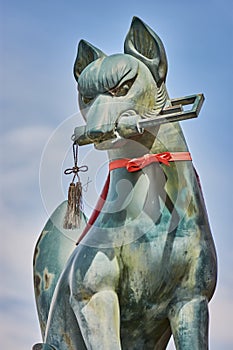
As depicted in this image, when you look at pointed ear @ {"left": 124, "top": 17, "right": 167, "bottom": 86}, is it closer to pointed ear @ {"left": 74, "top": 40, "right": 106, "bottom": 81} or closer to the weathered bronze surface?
the weathered bronze surface

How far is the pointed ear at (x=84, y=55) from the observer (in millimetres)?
5047

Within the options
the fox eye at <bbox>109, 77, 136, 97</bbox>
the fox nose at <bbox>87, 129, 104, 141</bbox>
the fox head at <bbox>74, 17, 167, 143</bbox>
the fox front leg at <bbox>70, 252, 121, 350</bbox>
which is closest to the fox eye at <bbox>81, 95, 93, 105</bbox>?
the fox head at <bbox>74, 17, 167, 143</bbox>

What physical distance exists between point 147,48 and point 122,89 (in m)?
0.33

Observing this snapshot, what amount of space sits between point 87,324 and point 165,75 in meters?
1.32

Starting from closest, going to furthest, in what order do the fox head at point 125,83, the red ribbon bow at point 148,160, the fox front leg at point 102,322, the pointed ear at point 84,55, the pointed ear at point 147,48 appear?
the fox front leg at point 102,322 → the fox head at point 125,83 → the red ribbon bow at point 148,160 → the pointed ear at point 147,48 → the pointed ear at point 84,55

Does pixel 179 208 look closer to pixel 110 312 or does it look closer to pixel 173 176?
pixel 173 176

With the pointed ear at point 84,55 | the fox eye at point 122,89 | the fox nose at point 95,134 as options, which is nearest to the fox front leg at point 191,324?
the fox nose at point 95,134

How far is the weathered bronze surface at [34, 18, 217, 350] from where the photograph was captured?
455 cm

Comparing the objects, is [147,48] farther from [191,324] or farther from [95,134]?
[191,324]

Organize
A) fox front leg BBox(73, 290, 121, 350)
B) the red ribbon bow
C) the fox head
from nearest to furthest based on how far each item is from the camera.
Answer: fox front leg BBox(73, 290, 121, 350) → the fox head → the red ribbon bow

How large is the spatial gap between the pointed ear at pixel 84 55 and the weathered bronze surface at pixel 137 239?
212 millimetres

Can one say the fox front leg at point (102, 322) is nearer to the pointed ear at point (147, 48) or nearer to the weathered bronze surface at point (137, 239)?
the weathered bronze surface at point (137, 239)

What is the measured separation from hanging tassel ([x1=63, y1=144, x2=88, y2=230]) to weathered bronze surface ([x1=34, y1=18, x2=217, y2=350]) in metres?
0.10

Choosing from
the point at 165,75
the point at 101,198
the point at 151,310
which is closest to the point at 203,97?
the point at 165,75
